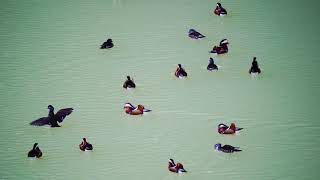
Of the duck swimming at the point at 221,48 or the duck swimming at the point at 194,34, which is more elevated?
the duck swimming at the point at 194,34

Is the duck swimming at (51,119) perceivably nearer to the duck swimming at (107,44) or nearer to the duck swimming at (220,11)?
the duck swimming at (107,44)

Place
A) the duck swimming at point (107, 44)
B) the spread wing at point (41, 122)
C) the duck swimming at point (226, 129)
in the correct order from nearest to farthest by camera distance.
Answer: the duck swimming at point (226, 129) < the spread wing at point (41, 122) < the duck swimming at point (107, 44)

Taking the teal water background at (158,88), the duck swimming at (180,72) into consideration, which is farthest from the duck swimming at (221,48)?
the duck swimming at (180,72)

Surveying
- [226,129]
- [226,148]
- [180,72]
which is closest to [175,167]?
[226,148]

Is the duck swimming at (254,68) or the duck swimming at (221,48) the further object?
the duck swimming at (221,48)

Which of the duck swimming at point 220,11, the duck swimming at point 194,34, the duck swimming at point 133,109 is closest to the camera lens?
the duck swimming at point 133,109

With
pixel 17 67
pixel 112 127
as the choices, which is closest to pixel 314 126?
pixel 112 127

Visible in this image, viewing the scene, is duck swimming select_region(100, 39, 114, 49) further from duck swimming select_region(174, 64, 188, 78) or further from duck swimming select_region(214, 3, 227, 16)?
duck swimming select_region(214, 3, 227, 16)
